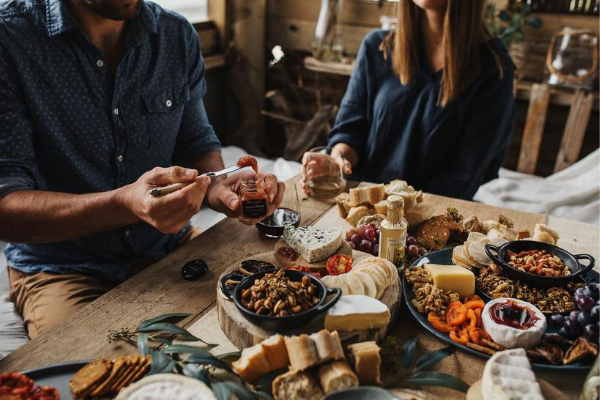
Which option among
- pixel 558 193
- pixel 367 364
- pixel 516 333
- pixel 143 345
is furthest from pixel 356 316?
pixel 558 193

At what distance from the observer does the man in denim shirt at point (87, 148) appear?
4.76ft

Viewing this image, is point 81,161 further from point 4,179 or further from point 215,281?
point 215,281

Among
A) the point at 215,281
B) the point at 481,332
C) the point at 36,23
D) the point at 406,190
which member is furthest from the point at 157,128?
the point at 481,332

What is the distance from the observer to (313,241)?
4.76ft

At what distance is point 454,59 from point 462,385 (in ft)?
5.00

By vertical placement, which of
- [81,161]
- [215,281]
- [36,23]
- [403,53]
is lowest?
[215,281]

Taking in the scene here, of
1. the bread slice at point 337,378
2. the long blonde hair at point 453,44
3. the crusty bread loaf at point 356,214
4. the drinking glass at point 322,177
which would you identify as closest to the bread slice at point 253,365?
the bread slice at point 337,378

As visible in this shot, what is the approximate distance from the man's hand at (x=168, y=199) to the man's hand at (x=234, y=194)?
0.23m

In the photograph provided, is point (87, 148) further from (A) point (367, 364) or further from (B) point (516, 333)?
(B) point (516, 333)

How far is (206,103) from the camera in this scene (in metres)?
4.21

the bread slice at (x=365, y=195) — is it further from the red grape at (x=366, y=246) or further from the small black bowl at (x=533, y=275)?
the small black bowl at (x=533, y=275)

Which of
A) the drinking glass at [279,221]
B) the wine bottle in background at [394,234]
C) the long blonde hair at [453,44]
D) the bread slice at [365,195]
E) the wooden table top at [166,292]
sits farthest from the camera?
the long blonde hair at [453,44]

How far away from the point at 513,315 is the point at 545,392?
0.61ft

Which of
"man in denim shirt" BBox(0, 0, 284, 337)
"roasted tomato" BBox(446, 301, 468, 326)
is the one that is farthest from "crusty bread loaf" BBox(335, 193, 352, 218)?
"roasted tomato" BBox(446, 301, 468, 326)
